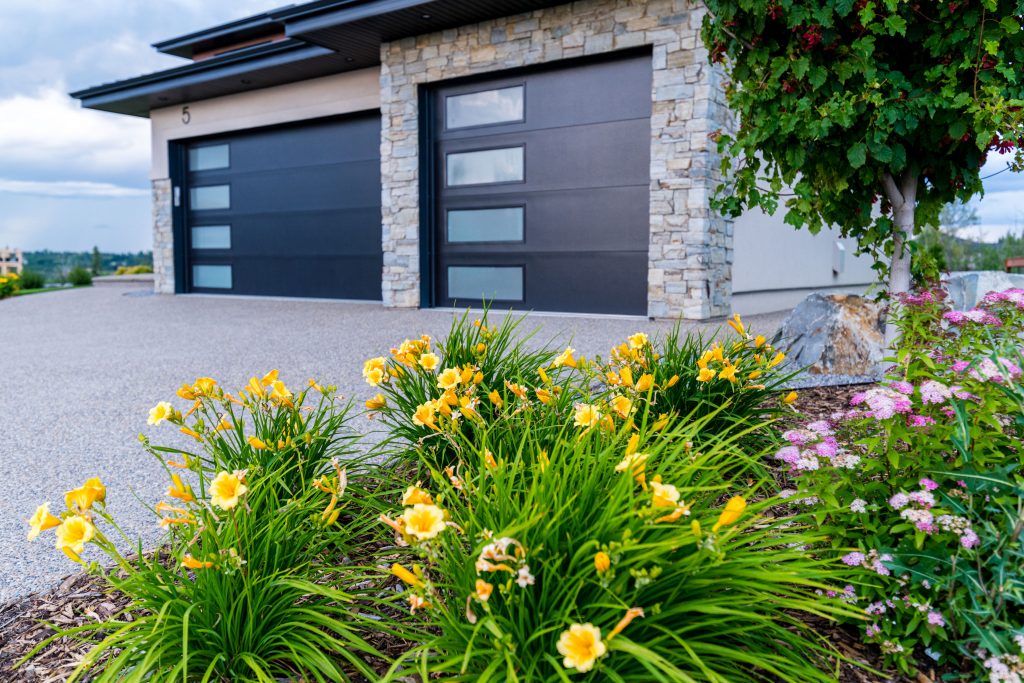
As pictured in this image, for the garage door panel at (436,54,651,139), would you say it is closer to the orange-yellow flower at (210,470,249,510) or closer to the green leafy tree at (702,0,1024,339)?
the green leafy tree at (702,0,1024,339)

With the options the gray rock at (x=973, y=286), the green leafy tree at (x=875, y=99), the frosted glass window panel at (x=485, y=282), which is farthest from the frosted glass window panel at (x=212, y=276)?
the gray rock at (x=973, y=286)

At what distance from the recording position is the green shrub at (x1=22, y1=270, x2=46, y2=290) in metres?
17.0

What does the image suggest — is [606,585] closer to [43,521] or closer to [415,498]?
[415,498]

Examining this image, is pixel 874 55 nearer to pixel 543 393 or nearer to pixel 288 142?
pixel 543 393

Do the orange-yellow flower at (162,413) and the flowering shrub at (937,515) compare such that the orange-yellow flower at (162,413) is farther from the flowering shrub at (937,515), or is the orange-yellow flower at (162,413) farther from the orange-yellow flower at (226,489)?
the flowering shrub at (937,515)

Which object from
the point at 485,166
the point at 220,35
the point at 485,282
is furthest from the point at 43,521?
the point at 220,35

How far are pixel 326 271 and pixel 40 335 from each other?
4.41 m

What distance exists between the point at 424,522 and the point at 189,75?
1303cm

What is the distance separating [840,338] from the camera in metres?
4.89

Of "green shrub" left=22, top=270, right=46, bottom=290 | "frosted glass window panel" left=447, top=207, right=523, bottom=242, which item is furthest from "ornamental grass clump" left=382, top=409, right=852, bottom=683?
"green shrub" left=22, top=270, right=46, bottom=290

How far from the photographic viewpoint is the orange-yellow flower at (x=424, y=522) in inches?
55.1

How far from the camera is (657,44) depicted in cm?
823

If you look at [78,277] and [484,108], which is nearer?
[484,108]

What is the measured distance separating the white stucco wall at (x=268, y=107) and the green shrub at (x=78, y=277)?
5.48 m
